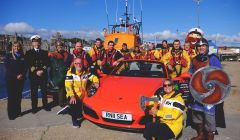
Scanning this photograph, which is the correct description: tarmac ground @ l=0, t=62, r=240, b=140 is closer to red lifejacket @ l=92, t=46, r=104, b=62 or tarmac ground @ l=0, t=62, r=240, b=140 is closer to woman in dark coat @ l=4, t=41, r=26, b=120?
woman in dark coat @ l=4, t=41, r=26, b=120

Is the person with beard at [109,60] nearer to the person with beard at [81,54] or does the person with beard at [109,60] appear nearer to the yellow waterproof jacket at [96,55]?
the yellow waterproof jacket at [96,55]

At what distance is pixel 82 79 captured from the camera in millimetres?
5680

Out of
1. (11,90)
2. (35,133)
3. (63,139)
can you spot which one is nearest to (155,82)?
(63,139)

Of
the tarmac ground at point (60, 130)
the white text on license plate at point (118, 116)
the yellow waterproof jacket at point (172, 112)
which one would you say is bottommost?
the tarmac ground at point (60, 130)

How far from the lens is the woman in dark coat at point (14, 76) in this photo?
19.7 feet

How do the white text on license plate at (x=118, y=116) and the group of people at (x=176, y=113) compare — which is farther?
the white text on license plate at (x=118, y=116)

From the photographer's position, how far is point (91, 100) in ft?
17.3

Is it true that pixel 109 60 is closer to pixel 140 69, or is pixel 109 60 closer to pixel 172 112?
pixel 140 69

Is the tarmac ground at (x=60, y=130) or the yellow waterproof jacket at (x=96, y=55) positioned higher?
the yellow waterproof jacket at (x=96, y=55)

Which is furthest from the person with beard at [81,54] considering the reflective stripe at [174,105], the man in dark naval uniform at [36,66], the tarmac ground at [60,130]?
the reflective stripe at [174,105]

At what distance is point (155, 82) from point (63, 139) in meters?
2.33

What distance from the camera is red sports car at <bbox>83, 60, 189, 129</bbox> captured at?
Answer: 4738mm

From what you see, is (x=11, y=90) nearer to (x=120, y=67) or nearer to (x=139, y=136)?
(x=120, y=67)

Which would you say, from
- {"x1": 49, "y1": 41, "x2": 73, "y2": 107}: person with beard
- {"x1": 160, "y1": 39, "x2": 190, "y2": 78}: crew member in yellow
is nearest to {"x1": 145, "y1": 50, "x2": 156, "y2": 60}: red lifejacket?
{"x1": 160, "y1": 39, "x2": 190, "y2": 78}: crew member in yellow
